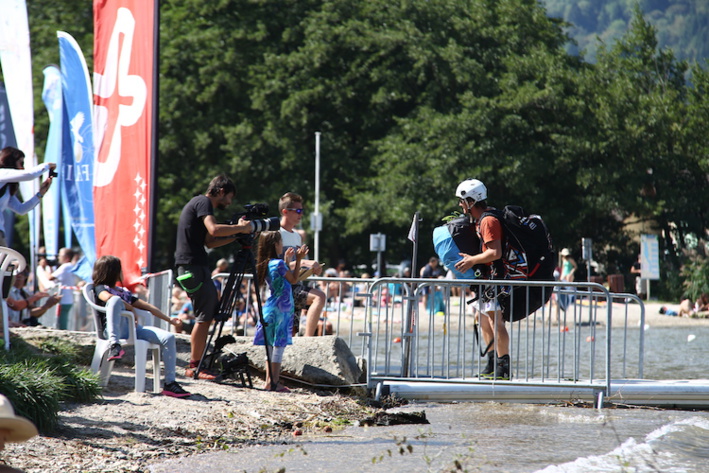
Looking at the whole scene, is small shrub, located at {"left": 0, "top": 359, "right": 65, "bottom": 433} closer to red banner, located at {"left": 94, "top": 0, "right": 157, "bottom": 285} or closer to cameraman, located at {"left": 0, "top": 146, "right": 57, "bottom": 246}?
cameraman, located at {"left": 0, "top": 146, "right": 57, "bottom": 246}

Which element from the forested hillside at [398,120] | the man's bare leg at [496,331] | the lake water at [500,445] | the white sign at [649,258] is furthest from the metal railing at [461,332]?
the forested hillside at [398,120]

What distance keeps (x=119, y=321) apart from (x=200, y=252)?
128cm

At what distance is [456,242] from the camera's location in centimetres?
918

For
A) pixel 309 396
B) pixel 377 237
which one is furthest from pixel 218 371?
pixel 377 237

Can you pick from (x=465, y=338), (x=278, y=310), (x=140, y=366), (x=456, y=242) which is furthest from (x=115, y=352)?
(x=465, y=338)

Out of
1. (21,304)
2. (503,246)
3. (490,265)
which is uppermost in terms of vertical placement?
(503,246)

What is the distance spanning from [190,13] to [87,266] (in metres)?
26.3

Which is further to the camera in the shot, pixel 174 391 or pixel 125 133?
pixel 125 133

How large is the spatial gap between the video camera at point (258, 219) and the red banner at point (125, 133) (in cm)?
229

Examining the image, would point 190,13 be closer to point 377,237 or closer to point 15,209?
point 377,237

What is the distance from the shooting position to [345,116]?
37.0 metres

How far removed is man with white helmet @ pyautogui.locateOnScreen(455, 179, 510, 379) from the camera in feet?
28.4

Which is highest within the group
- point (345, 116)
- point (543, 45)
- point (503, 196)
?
point (543, 45)

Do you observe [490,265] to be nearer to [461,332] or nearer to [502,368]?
[502,368]
